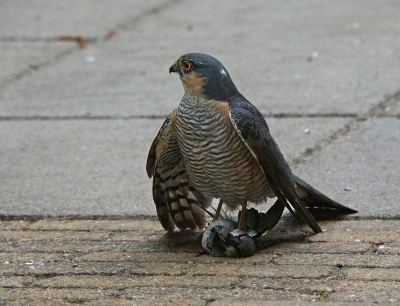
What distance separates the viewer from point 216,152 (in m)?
4.15

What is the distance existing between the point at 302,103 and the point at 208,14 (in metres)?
3.71

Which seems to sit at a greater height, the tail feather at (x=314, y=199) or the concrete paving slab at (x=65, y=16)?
the concrete paving slab at (x=65, y=16)

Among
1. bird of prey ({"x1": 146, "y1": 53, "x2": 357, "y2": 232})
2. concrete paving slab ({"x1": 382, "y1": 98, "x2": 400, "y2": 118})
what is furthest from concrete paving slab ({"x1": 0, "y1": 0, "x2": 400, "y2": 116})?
bird of prey ({"x1": 146, "y1": 53, "x2": 357, "y2": 232})

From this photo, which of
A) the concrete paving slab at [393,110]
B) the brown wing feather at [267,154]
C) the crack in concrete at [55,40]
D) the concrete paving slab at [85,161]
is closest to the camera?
the brown wing feather at [267,154]

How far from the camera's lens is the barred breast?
4148 mm

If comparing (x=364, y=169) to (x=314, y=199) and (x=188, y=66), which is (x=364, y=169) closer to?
(x=314, y=199)

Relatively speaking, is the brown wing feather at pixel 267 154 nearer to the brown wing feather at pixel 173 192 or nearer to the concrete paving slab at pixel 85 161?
the brown wing feather at pixel 173 192

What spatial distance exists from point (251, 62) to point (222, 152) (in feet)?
13.1

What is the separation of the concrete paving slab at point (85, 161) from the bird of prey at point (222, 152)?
568 millimetres

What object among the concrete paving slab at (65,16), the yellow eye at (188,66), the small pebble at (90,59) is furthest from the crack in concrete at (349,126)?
the concrete paving slab at (65,16)

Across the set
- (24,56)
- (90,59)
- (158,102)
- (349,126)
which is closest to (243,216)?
(349,126)

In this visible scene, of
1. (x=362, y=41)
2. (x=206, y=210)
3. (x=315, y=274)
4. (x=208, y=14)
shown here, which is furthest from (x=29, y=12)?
(x=315, y=274)

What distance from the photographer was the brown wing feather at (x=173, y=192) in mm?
4543

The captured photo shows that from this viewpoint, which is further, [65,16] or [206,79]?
[65,16]
